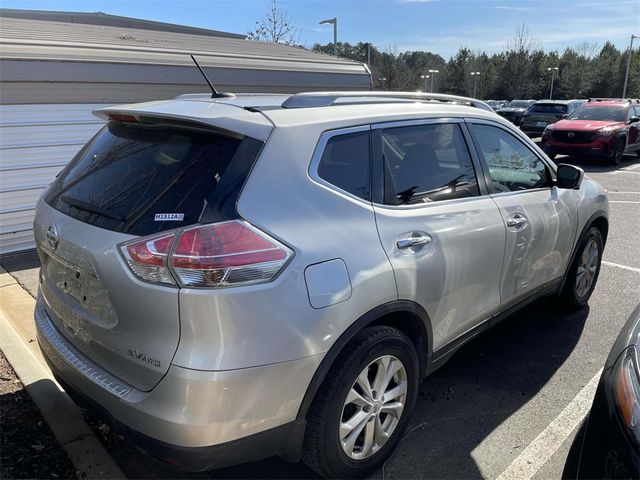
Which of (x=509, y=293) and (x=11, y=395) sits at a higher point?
(x=509, y=293)

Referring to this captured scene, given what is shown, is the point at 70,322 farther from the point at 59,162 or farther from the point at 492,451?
→ the point at 59,162

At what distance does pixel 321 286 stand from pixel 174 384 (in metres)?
0.65

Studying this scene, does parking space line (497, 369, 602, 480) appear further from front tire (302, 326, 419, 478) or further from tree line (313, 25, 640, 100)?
tree line (313, 25, 640, 100)

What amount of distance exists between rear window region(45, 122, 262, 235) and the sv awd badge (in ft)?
1.48

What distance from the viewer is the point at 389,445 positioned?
2529 mm

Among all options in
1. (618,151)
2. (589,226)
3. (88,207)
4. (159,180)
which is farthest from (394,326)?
(618,151)

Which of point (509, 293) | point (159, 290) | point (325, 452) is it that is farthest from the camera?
point (509, 293)

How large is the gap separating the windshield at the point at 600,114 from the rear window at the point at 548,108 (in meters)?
3.92

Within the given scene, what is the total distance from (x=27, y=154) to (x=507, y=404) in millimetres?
5683

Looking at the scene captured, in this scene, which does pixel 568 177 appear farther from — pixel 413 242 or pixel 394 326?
pixel 394 326

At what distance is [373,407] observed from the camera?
7.72 feet

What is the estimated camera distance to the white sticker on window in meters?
1.88

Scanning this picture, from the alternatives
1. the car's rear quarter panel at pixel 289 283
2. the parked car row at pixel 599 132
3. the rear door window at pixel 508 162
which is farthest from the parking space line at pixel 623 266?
the parked car row at pixel 599 132

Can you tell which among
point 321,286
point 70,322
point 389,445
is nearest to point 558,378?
point 389,445
